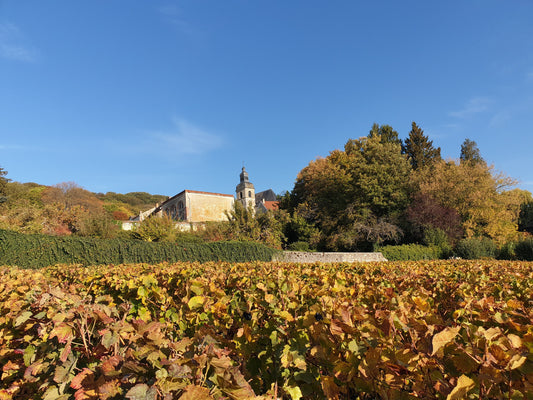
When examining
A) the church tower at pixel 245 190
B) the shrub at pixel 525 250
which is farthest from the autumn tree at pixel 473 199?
the church tower at pixel 245 190

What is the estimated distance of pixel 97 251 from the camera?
13.2m

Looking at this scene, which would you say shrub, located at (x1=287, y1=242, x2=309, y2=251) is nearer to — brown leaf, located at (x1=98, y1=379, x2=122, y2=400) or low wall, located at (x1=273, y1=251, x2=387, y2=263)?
low wall, located at (x1=273, y1=251, x2=387, y2=263)

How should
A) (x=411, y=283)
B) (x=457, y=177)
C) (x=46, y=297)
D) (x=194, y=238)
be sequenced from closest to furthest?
(x=46, y=297) → (x=411, y=283) → (x=194, y=238) → (x=457, y=177)

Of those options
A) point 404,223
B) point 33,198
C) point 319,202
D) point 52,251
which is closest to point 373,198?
point 404,223

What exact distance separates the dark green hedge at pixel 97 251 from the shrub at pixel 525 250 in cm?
1682

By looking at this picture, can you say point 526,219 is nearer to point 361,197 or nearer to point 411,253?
point 361,197

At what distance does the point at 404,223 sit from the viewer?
27906mm

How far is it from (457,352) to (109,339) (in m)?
1.35

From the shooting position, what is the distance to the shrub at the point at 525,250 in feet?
61.6

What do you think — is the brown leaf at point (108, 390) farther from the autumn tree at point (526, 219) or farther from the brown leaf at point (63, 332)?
the autumn tree at point (526, 219)

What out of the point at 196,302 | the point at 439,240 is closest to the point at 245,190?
the point at 439,240

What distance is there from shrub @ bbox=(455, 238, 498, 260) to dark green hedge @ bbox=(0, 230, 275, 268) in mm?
14840

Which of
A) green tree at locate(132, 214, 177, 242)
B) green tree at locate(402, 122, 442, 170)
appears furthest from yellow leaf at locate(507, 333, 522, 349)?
green tree at locate(402, 122, 442, 170)

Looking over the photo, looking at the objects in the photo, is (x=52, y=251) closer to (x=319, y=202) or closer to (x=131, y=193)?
(x=319, y=202)
